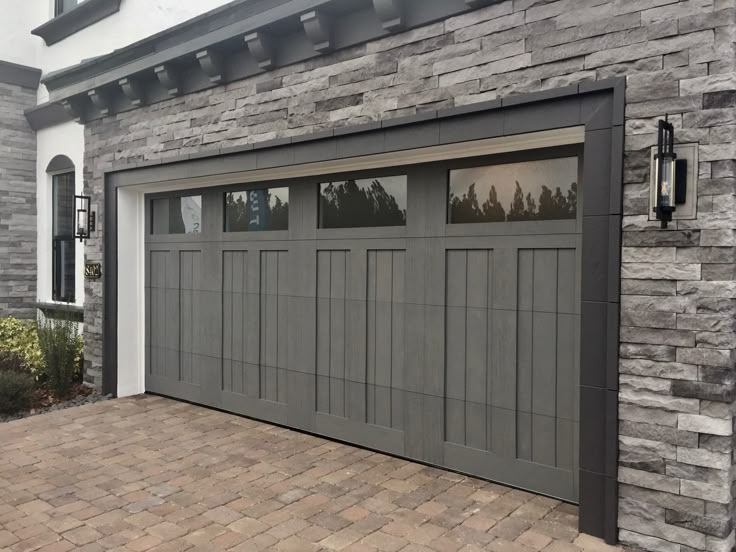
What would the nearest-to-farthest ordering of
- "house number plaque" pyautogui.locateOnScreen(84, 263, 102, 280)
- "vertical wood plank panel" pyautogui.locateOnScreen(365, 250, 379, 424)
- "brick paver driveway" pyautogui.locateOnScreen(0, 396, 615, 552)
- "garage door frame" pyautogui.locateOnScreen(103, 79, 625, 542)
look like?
"garage door frame" pyautogui.locateOnScreen(103, 79, 625, 542) < "brick paver driveway" pyautogui.locateOnScreen(0, 396, 615, 552) < "vertical wood plank panel" pyautogui.locateOnScreen(365, 250, 379, 424) < "house number plaque" pyautogui.locateOnScreen(84, 263, 102, 280)

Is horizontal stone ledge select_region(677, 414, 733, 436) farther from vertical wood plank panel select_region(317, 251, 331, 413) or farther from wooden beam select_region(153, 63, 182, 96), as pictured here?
wooden beam select_region(153, 63, 182, 96)

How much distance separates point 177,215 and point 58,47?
425 centimetres

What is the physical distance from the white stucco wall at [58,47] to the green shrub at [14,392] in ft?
6.74

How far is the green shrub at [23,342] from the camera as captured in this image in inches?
290

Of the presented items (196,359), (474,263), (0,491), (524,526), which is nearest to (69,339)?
(196,359)

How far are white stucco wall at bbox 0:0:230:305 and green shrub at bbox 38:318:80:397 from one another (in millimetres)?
1168

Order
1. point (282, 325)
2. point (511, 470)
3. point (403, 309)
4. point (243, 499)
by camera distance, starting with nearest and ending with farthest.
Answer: point (243, 499) → point (511, 470) → point (403, 309) → point (282, 325)

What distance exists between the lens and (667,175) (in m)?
3.03

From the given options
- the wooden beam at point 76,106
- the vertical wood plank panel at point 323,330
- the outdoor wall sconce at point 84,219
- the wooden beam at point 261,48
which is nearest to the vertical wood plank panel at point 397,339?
the vertical wood plank panel at point 323,330

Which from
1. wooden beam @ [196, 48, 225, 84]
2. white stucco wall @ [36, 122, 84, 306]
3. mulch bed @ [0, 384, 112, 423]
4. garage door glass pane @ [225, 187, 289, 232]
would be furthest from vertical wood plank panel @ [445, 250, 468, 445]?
white stucco wall @ [36, 122, 84, 306]

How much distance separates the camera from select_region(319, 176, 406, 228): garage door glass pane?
15.8ft

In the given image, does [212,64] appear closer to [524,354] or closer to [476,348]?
[476,348]

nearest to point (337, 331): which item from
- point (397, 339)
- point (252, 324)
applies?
A: point (397, 339)

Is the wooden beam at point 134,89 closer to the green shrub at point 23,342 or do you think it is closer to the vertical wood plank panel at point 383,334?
the vertical wood plank panel at point 383,334
